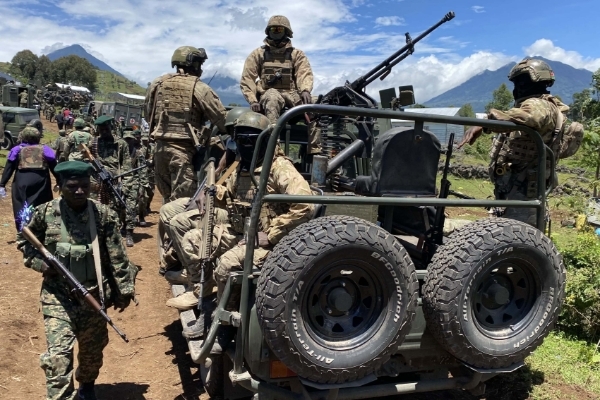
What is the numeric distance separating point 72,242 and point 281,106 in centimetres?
316

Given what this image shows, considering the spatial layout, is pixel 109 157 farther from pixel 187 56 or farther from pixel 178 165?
pixel 187 56

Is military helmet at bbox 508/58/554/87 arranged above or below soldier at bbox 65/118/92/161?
above

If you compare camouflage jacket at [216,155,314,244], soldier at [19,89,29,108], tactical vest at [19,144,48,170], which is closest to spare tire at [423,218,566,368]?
camouflage jacket at [216,155,314,244]

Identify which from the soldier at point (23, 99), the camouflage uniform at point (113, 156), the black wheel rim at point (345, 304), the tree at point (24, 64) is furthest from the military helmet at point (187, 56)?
the tree at point (24, 64)

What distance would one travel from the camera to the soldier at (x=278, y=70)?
6422mm

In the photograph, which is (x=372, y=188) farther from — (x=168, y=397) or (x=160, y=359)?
(x=160, y=359)

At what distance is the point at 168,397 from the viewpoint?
4.03m

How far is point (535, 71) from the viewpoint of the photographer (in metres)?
4.43

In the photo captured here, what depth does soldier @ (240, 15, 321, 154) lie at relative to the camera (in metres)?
6.42

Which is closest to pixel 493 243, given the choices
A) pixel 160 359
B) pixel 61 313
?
pixel 61 313

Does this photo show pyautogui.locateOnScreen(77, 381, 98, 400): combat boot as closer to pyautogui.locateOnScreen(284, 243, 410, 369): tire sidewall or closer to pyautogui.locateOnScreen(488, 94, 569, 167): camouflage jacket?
pyautogui.locateOnScreen(284, 243, 410, 369): tire sidewall

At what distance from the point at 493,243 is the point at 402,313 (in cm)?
61

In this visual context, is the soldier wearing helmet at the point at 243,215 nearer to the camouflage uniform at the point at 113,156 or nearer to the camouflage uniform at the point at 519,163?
the camouflage uniform at the point at 519,163

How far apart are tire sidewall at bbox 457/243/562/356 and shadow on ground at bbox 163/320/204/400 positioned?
2046 millimetres
